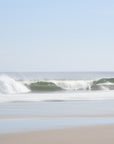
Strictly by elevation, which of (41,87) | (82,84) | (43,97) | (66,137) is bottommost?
(66,137)

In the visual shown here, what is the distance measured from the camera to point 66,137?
6988 millimetres

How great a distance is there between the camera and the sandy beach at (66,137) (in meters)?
6.58

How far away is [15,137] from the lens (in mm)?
6875

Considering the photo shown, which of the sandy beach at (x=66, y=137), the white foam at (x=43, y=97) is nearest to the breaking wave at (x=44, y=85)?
the white foam at (x=43, y=97)

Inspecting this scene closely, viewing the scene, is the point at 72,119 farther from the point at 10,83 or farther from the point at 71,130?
the point at 10,83

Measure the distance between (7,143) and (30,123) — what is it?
2.14 m

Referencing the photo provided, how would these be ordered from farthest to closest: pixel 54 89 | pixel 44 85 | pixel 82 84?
pixel 82 84, pixel 44 85, pixel 54 89

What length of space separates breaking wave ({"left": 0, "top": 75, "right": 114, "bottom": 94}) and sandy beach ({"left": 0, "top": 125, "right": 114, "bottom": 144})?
38.8 ft

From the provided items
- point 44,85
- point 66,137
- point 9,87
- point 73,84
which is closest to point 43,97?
point 9,87

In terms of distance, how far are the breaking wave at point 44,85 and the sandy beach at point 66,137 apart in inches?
466

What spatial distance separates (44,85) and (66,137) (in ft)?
56.4

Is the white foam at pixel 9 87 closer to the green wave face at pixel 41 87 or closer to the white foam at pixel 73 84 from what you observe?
the green wave face at pixel 41 87

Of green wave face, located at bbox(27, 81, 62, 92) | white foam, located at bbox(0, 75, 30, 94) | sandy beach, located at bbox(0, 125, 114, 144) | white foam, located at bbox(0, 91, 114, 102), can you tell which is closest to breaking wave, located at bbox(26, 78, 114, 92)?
green wave face, located at bbox(27, 81, 62, 92)

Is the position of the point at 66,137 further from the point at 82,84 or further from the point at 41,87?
the point at 82,84
